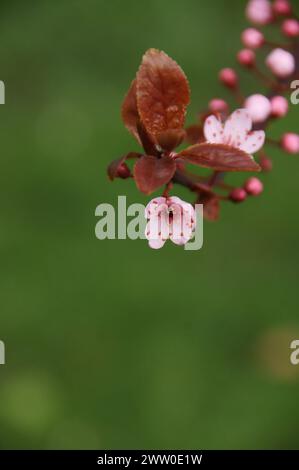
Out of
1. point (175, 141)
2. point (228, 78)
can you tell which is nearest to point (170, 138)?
point (175, 141)

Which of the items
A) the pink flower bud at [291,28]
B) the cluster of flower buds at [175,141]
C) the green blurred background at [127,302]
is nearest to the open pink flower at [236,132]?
the cluster of flower buds at [175,141]

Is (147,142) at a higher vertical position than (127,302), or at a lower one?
higher

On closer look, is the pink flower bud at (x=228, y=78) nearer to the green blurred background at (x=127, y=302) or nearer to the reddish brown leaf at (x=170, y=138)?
the reddish brown leaf at (x=170, y=138)

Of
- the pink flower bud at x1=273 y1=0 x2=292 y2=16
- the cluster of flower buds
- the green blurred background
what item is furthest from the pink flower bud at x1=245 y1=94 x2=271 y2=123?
the green blurred background

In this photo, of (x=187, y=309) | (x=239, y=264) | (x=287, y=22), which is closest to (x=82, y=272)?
(x=187, y=309)

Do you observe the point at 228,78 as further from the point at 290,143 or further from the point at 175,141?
the point at 175,141
